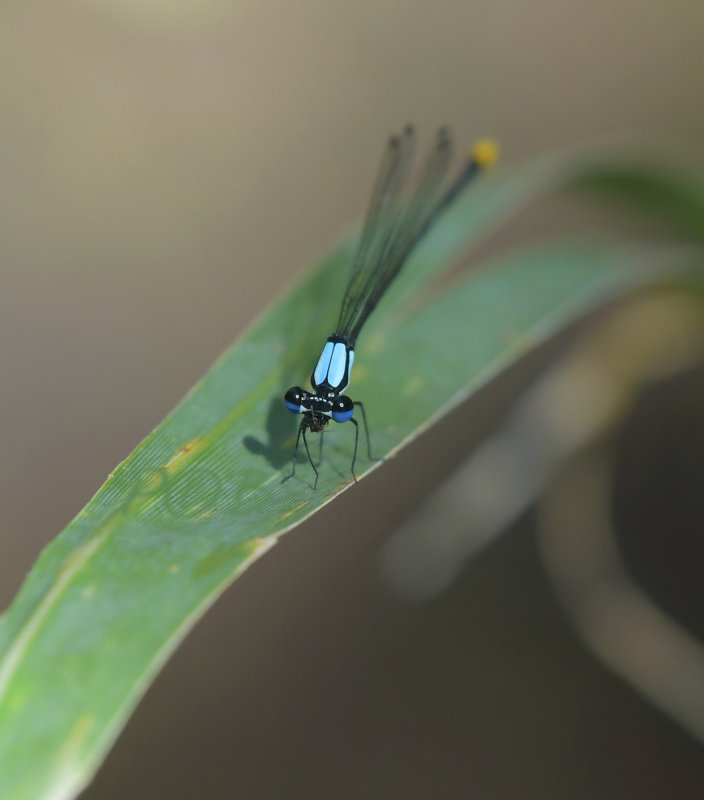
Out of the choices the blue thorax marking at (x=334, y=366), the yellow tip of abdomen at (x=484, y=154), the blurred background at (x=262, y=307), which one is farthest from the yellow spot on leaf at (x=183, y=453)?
the blurred background at (x=262, y=307)

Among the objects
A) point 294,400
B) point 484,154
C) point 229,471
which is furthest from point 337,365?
point 484,154

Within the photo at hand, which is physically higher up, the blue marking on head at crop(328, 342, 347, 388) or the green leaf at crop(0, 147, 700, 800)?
the blue marking on head at crop(328, 342, 347, 388)

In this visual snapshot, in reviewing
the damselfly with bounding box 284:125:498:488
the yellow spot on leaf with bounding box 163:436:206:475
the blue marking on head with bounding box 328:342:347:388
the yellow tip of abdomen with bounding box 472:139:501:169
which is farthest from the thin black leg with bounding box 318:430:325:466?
the yellow tip of abdomen with bounding box 472:139:501:169

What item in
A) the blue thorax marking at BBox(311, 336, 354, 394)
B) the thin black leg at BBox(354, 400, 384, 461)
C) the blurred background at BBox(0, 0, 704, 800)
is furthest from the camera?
the blurred background at BBox(0, 0, 704, 800)

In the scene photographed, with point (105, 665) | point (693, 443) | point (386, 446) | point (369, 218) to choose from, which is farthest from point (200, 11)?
point (105, 665)

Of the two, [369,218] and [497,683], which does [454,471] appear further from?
[369,218]

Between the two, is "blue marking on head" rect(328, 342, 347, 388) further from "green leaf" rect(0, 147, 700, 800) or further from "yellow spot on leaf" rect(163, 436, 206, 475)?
"yellow spot on leaf" rect(163, 436, 206, 475)
